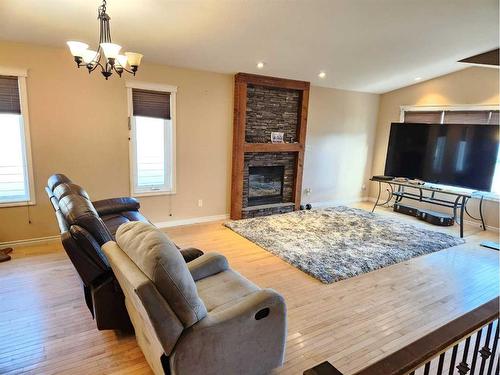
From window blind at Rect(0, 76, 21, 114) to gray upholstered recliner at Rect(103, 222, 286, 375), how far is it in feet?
9.43

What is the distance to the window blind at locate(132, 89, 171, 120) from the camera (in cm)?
440

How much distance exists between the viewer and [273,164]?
5.82 meters

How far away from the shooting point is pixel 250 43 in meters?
4.02

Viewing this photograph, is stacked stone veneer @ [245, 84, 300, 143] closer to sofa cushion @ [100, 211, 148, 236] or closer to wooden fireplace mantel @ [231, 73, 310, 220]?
wooden fireplace mantel @ [231, 73, 310, 220]

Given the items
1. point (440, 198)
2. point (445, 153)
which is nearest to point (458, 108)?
point (445, 153)

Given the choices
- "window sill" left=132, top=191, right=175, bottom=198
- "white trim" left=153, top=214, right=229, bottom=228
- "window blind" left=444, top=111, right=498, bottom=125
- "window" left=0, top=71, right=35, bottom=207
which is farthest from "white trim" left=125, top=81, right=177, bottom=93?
"window blind" left=444, top=111, right=498, bottom=125

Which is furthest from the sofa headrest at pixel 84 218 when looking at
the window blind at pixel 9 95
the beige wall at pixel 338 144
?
the beige wall at pixel 338 144

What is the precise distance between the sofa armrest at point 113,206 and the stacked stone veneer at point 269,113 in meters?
2.29

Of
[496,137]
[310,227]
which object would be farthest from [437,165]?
[310,227]

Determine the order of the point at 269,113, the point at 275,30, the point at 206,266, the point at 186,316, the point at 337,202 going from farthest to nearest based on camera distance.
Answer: the point at 337,202, the point at 269,113, the point at 275,30, the point at 206,266, the point at 186,316

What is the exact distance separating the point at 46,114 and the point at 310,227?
4.00 meters

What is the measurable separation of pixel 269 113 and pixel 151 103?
206 cm

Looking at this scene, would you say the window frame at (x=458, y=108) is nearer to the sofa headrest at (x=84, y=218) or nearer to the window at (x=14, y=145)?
the sofa headrest at (x=84, y=218)

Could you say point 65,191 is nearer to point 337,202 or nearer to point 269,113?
point 269,113
